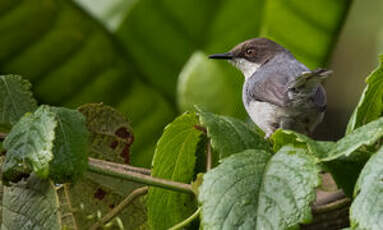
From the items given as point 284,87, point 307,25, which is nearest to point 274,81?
point 284,87

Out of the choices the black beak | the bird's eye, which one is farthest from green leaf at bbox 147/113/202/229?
the bird's eye

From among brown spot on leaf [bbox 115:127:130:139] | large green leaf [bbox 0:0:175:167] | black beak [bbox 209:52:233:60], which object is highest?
brown spot on leaf [bbox 115:127:130:139]

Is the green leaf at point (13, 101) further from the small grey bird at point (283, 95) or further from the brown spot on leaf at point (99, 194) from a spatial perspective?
the small grey bird at point (283, 95)

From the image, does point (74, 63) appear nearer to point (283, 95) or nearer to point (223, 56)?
point (223, 56)

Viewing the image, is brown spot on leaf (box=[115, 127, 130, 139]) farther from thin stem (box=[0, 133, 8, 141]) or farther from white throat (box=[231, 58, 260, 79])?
white throat (box=[231, 58, 260, 79])

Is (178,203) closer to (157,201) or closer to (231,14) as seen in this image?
(157,201)

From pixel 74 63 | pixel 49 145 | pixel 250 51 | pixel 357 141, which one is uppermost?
pixel 357 141
